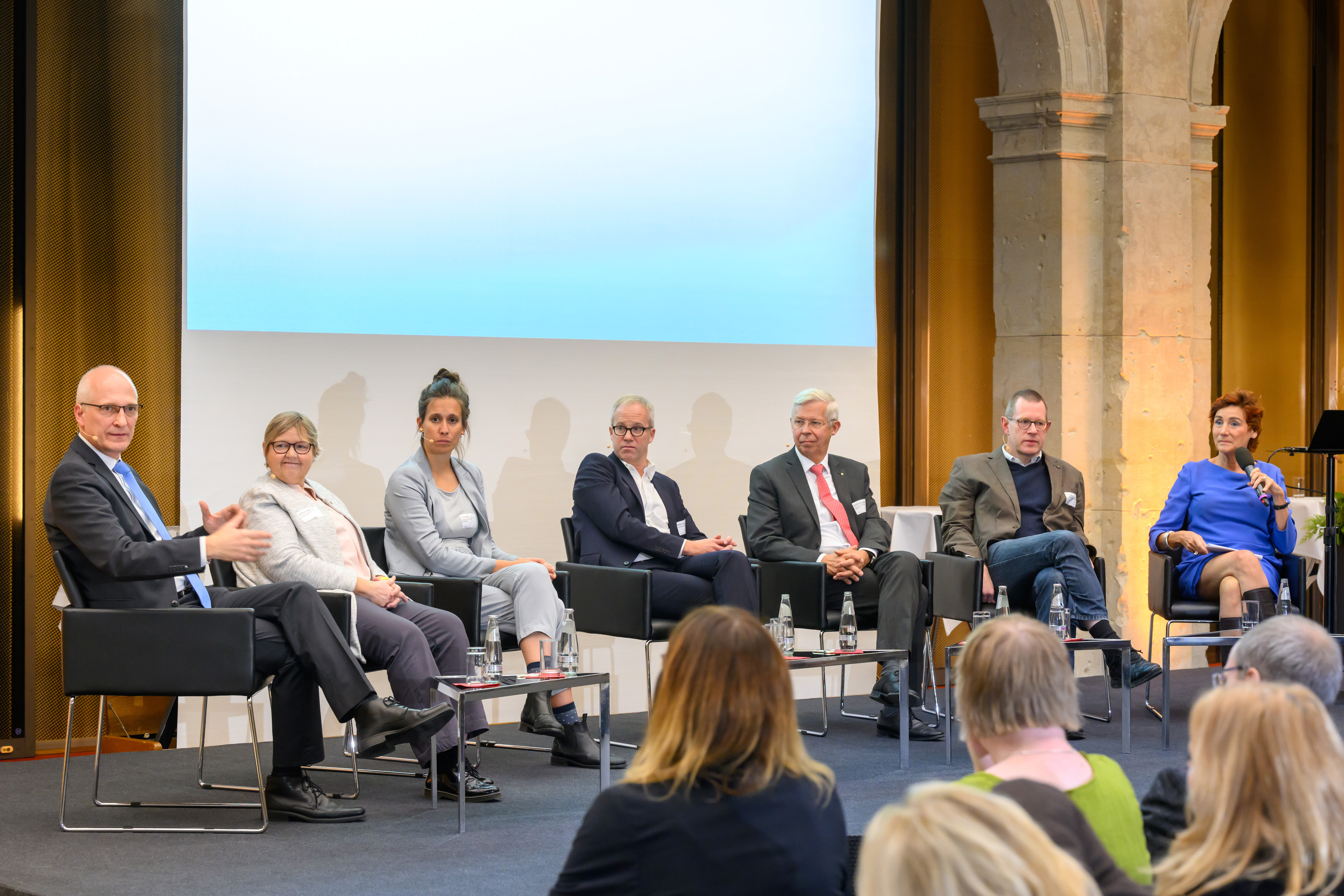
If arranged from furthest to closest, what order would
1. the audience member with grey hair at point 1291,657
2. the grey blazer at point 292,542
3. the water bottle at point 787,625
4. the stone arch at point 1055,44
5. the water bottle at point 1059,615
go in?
the stone arch at point 1055,44 → the water bottle at point 1059,615 → the water bottle at point 787,625 → the grey blazer at point 292,542 → the audience member with grey hair at point 1291,657

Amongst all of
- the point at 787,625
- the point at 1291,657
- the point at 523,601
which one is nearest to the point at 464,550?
the point at 523,601

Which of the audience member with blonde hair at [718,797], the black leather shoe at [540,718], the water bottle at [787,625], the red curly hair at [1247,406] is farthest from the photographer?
the red curly hair at [1247,406]

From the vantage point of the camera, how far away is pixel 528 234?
5.75m

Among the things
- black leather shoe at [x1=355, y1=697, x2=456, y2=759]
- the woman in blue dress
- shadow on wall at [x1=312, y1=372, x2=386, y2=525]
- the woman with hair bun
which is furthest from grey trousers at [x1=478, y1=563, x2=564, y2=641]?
the woman in blue dress

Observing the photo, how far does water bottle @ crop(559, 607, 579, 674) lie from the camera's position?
156 inches

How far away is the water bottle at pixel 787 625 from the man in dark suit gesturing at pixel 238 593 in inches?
43.5

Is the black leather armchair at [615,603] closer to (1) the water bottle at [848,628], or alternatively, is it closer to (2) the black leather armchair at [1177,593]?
(1) the water bottle at [848,628]

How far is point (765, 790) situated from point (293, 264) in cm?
403

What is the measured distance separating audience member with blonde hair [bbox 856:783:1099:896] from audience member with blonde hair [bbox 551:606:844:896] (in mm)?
651

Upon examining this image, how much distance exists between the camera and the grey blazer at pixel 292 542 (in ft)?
13.8

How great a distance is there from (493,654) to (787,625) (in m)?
0.97

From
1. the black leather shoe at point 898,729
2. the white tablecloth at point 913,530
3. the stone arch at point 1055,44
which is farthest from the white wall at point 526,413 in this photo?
the stone arch at point 1055,44

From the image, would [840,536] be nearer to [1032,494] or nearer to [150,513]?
[1032,494]

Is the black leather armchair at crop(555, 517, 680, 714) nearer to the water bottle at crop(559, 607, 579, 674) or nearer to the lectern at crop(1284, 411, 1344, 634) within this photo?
the water bottle at crop(559, 607, 579, 674)
